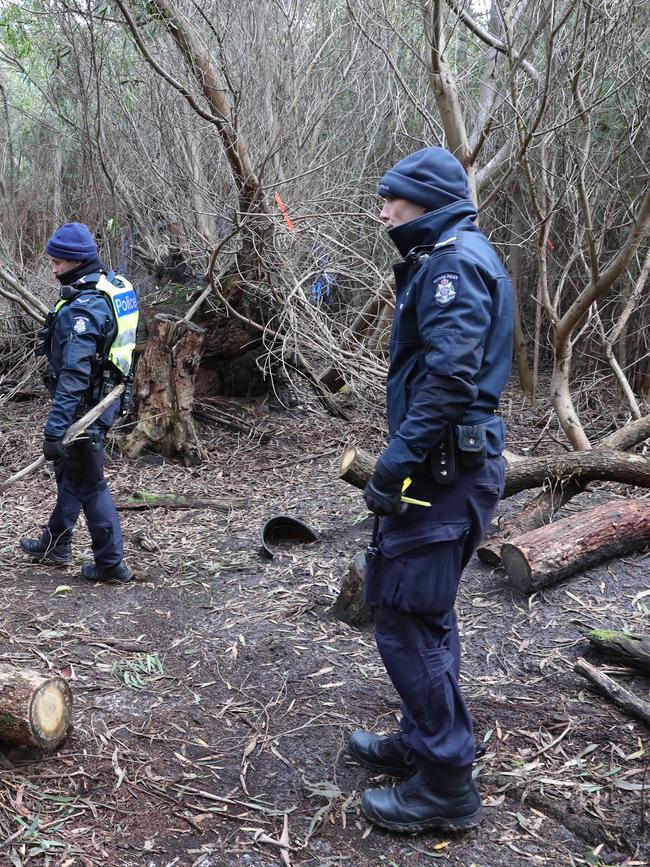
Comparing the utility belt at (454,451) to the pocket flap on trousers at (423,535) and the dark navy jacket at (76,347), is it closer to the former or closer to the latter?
the pocket flap on trousers at (423,535)

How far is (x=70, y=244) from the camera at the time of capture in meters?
4.71

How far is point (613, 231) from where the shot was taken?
10078 mm

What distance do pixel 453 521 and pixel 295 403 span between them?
681 centimetres

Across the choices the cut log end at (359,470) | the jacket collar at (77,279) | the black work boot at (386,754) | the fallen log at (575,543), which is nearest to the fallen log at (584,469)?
the fallen log at (575,543)

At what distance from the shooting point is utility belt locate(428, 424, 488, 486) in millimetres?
2553

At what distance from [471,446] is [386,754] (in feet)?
4.46

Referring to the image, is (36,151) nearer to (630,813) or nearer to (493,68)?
(493,68)

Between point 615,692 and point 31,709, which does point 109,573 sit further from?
point 615,692

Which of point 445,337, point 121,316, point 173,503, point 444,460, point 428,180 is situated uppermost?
point 428,180

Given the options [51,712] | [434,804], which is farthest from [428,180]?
[51,712]

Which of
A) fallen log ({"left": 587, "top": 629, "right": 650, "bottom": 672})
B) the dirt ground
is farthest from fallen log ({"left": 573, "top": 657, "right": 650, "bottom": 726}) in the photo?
fallen log ({"left": 587, "top": 629, "right": 650, "bottom": 672})

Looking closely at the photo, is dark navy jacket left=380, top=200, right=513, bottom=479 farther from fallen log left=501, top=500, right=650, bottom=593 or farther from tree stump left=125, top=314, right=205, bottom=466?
tree stump left=125, top=314, right=205, bottom=466

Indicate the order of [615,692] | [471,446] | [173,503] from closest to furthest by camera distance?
1. [471,446]
2. [615,692]
3. [173,503]

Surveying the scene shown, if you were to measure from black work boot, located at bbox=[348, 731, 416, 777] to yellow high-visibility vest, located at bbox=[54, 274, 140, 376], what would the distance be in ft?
9.60
